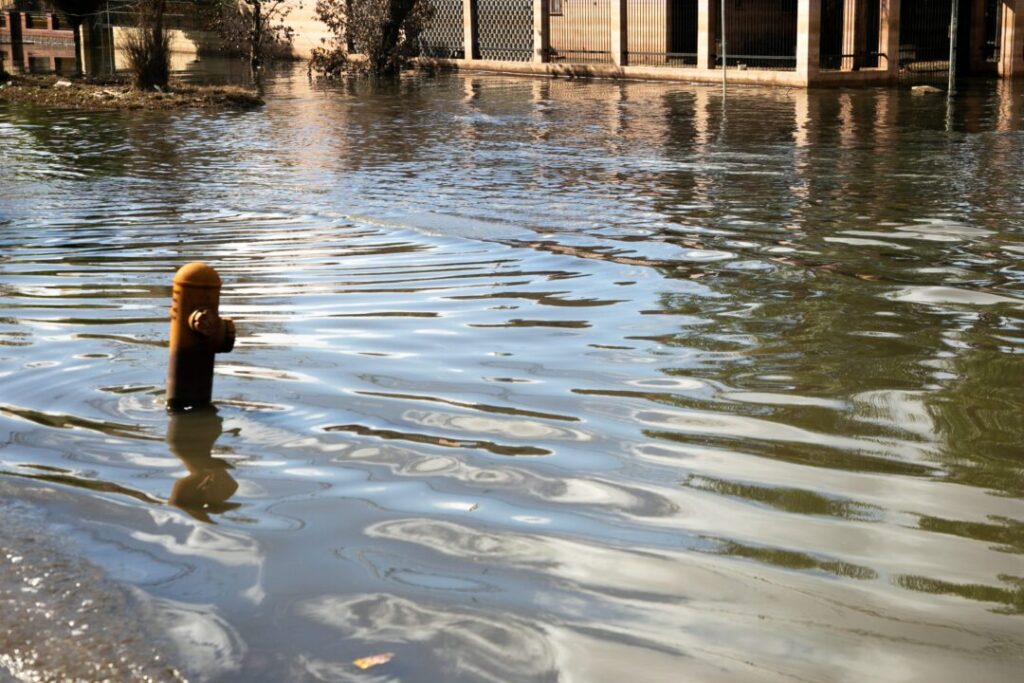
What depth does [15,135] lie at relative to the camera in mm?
20031

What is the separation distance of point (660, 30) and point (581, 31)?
281cm

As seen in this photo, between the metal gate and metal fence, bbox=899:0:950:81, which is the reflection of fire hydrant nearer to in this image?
the metal gate

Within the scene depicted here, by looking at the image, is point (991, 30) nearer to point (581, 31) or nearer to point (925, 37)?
point (925, 37)

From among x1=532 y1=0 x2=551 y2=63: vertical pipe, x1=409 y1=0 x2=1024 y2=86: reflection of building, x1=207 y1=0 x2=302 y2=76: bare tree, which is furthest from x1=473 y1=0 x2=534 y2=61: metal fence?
x1=207 y1=0 x2=302 y2=76: bare tree

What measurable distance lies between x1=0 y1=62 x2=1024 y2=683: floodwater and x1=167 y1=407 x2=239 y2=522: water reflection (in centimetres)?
2

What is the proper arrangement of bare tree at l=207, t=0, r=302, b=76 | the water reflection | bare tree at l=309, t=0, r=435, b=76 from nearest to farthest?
the water reflection, bare tree at l=309, t=0, r=435, b=76, bare tree at l=207, t=0, r=302, b=76

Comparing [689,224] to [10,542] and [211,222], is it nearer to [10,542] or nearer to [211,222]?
[211,222]

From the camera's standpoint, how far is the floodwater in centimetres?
390

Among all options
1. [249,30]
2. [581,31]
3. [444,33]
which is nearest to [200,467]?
[581,31]

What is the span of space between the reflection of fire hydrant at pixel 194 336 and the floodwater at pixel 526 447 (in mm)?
168

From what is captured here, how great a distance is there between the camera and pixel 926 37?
3522cm

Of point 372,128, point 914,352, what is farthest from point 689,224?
point 372,128

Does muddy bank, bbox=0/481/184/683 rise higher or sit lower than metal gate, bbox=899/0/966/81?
lower

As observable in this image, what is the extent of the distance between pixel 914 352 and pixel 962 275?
2.31 meters
